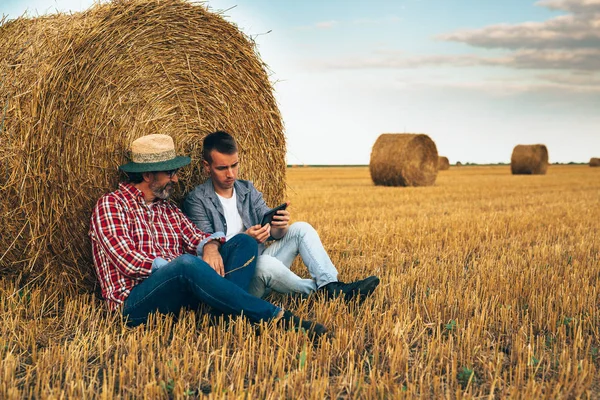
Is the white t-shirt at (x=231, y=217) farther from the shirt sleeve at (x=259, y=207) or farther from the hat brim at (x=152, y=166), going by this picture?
the hat brim at (x=152, y=166)

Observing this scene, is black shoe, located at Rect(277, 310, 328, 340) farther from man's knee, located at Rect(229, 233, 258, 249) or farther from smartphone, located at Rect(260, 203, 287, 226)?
smartphone, located at Rect(260, 203, 287, 226)

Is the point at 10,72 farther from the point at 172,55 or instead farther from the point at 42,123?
the point at 172,55

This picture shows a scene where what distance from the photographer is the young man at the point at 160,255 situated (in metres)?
3.66

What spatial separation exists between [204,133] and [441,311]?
99.5 inches

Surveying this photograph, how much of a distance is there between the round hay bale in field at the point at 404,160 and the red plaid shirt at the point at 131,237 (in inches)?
587

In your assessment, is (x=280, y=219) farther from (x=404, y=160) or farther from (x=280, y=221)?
(x=404, y=160)

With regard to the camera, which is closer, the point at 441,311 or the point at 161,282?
the point at 161,282

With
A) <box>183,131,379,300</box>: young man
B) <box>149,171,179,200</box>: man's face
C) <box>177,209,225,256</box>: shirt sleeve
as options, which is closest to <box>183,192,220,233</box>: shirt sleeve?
<box>183,131,379,300</box>: young man

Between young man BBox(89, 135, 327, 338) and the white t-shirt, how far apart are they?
0.34 meters

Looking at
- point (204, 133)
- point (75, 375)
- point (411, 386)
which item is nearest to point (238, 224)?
point (204, 133)

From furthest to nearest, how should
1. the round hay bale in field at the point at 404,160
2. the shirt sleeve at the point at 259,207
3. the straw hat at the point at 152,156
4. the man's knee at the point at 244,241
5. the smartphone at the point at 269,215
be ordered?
the round hay bale in field at the point at 404,160
the shirt sleeve at the point at 259,207
the smartphone at the point at 269,215
the straw hat at the point at 152,156
the man's knee at the point at 244,241

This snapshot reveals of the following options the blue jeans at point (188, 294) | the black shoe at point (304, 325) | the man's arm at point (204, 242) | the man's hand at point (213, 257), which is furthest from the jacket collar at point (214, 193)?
the black shoe at point (304, 325)

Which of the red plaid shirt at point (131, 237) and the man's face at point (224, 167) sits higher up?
the man's face at point (224, 167)

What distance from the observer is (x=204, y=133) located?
5277 millimetres
